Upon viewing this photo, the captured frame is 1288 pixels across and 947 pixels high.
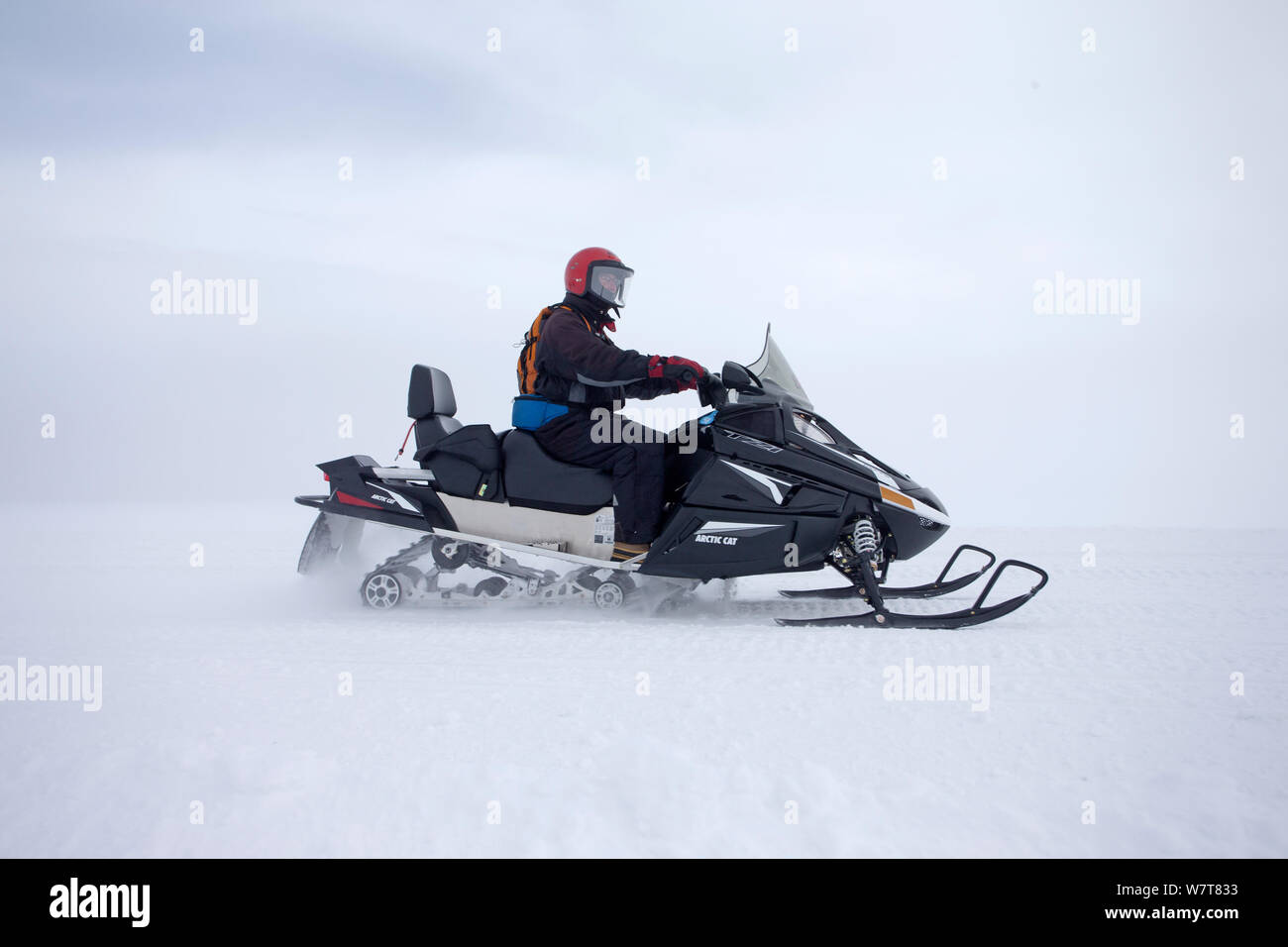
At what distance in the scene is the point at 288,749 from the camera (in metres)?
2.10

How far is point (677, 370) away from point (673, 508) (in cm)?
67

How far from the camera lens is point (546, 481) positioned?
4113 mm

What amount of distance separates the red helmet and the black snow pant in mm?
619

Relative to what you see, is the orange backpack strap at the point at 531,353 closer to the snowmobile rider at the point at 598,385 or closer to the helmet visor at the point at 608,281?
the snowmobile rider at the point at 598,385

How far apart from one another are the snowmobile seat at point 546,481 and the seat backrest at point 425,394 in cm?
45

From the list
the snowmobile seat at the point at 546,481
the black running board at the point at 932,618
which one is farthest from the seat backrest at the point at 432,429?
the black running board at the point at 932,618

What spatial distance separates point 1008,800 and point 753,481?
226 cm

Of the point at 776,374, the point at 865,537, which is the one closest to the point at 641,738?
the point at 865,537

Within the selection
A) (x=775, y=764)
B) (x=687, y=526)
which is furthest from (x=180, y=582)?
(x=775, y=764)

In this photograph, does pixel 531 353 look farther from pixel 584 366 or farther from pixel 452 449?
pixel 452 449

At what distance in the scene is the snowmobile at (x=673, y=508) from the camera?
12.9ft

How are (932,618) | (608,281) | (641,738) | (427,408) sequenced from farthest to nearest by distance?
(427,408) < (608,281) < (932,618) < (641,738)
